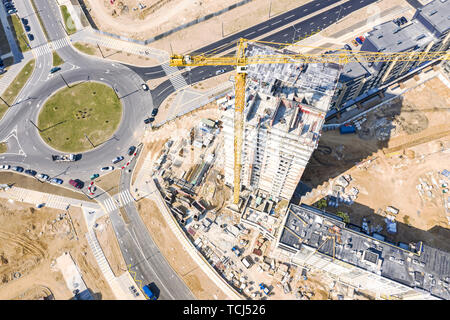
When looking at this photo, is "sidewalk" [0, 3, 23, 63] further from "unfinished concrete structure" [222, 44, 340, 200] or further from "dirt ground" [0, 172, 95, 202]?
"unfinished concrete structure" [222, 44, 340, 200]

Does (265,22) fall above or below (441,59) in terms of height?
above

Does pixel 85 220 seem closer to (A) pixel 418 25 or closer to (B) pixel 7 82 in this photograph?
(B) pixel 7 82

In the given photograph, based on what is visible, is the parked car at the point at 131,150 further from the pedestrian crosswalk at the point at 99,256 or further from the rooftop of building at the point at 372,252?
the rooftop of building at the point at 372,252

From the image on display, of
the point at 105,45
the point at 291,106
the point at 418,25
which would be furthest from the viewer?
the point at 105,45

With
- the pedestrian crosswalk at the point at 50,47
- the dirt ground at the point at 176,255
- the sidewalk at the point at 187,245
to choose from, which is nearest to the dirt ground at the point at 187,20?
the pedestrian crosswalk at the point at 50,47

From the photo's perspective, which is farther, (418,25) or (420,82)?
(420,82)
